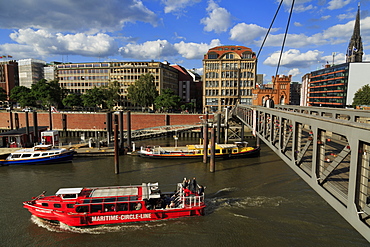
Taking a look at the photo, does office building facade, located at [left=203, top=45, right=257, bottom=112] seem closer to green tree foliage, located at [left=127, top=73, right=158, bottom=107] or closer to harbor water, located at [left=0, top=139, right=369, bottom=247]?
green tree foliage, located at [left=127, top=73, right=158, bottom=107]

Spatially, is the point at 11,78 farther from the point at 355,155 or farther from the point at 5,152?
the point at 355,155

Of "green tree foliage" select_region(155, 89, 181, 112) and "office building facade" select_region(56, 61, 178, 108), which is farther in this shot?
"office building facade" select_region(56, 61, 178, 108)

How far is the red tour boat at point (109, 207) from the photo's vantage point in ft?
62.0

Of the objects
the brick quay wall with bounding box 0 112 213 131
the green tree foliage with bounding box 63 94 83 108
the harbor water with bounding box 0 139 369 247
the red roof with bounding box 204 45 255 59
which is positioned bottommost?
the harbor water with bounding box 0 139 369 247

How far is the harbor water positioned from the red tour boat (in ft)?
2.12

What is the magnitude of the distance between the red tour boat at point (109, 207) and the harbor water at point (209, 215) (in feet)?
2.12

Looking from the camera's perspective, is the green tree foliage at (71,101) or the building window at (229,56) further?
the building window at (229,56)

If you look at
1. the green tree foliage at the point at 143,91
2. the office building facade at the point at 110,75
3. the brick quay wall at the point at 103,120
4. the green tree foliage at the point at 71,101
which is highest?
the office building facade at the point at 110,75

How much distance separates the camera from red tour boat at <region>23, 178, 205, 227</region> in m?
18.9

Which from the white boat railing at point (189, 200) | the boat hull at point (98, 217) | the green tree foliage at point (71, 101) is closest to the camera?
the boat hull at point (98, 217)

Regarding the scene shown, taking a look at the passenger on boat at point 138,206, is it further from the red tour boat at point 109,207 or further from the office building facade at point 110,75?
the office building facade at point 110,75

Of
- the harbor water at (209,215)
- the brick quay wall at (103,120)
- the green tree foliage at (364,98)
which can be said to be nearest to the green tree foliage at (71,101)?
the brick quay wall at (103,120)

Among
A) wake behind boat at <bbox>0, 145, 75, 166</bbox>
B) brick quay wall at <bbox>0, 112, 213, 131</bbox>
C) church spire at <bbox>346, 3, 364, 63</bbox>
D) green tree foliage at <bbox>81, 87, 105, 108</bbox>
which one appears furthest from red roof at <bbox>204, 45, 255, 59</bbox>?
church spire at <bbox>346, 3, 364, 63</bbox>

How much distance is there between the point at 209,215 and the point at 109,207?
8.03m
